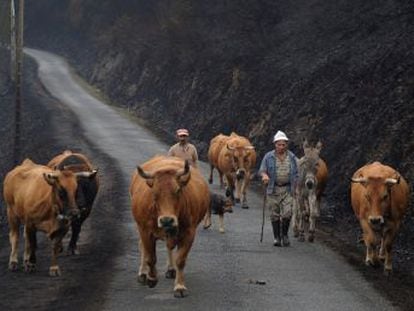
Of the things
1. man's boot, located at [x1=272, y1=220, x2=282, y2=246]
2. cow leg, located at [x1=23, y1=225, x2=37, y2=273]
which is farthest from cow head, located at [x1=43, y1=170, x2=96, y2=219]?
man's boot, located at [x1=272, y1=220, x2=282, y2=246]

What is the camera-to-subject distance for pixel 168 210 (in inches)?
434

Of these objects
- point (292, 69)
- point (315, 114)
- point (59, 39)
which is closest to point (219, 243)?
point (315, 114)

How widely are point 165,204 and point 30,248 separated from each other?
14.3 ft

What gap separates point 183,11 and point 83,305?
38966 millimetres

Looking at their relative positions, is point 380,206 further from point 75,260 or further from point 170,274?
point 75,260

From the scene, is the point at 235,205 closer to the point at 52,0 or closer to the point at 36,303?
the point at 36,303

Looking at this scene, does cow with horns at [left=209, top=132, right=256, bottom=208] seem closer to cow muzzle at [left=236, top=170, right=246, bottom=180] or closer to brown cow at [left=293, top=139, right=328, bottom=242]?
cow muzzle at [left=236, top=170, right=246, bottom=180]

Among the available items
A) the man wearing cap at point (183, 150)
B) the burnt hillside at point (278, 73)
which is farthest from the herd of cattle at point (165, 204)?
the burnt hillside at point (278, 73)

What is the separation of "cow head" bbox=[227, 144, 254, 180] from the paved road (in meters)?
1.07

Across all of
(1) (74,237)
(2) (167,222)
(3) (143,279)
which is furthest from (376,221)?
(1) (74,237)

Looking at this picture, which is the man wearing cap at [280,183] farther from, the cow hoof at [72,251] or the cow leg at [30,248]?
the cow leg at [30,248]

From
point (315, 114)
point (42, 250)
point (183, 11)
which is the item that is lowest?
point (42, 250)

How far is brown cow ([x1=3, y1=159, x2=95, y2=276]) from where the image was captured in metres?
13.6

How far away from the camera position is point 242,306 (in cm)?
1152
